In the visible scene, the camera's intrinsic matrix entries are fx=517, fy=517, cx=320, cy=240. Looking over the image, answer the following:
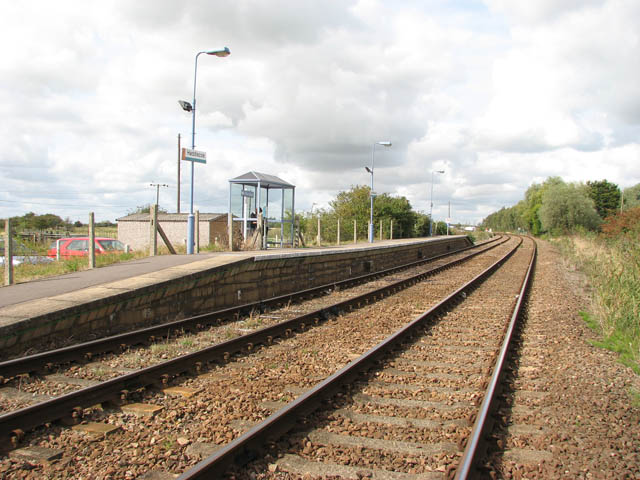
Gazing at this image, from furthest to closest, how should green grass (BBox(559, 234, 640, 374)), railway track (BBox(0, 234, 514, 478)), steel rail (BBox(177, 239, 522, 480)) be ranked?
1. green grass (BBox(559, 234, 640, 374))
2. railway track (BBox(0, 234, 514, 478))
3. steel rail (BBox(177, 239, 522, 480))

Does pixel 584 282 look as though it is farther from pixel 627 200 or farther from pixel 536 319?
pixel 627 200

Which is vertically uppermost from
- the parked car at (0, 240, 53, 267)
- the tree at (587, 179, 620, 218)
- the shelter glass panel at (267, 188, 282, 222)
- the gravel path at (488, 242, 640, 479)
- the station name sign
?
the tree at (587, 179, 620, 218)

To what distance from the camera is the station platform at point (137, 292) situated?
7.25 metres

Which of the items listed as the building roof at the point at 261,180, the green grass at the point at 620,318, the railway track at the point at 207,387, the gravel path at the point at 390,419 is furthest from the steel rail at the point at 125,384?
the building roof at the point at 261,180

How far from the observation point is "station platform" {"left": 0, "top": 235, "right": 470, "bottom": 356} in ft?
23.8

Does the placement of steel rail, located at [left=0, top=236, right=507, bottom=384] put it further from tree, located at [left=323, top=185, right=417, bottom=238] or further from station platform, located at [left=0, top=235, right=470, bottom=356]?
tree, located at [left=323, top=185, right=417, bottom=238]

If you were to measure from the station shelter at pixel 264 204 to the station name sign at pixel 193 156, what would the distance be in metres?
3.61

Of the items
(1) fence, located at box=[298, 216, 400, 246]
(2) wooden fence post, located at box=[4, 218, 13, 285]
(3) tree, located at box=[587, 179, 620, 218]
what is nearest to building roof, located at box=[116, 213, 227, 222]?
(1) fence, located at box=[298, 216, 400, 246]

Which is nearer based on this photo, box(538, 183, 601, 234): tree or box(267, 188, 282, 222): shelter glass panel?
box(267, 188, 282, 222): shelter glass panel

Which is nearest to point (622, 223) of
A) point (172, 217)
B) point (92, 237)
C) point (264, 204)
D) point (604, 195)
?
point (264, 204)

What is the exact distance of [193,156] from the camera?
53.3ft

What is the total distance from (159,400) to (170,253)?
1107cm

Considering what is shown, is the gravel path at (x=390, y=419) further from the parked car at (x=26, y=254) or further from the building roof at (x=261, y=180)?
the building roof at (x=261, y=180)

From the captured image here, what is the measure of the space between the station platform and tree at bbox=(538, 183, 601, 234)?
63.0m
